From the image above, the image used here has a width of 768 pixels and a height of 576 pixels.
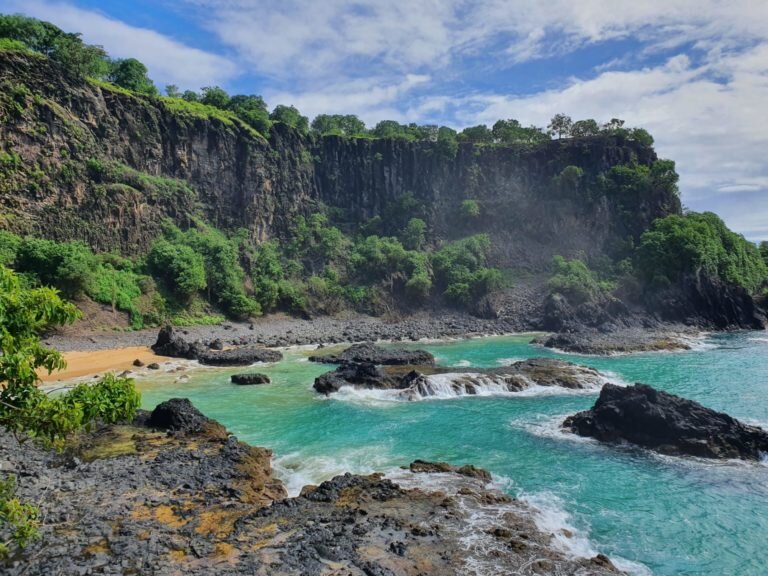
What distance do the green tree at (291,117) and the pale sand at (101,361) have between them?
166 ft

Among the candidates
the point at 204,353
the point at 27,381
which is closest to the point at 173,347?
the point at 204,353

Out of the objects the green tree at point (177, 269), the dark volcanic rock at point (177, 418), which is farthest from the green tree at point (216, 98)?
the dark volcanic rock at point (177, 418)

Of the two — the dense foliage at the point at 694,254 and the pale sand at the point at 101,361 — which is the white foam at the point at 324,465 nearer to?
the pale sand at the point at 101,361

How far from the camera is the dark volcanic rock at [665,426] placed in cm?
1947

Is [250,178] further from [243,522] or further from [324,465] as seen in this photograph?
[243,522]

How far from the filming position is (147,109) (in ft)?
199

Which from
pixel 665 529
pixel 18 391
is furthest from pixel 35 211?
pixel 665 529

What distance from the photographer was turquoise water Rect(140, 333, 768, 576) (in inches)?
534

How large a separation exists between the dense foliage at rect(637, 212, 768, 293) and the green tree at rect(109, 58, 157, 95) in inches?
2750

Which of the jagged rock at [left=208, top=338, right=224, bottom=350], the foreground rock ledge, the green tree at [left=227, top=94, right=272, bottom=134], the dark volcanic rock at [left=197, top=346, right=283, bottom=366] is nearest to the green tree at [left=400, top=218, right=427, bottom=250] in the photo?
the green tree at [left=227, top=94, right=272, bottom=134]

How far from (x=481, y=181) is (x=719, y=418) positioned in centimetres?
7203

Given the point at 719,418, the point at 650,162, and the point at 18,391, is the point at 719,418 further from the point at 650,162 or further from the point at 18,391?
the point at 650,162

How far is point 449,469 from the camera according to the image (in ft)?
57.3

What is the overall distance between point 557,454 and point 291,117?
73.3 m
